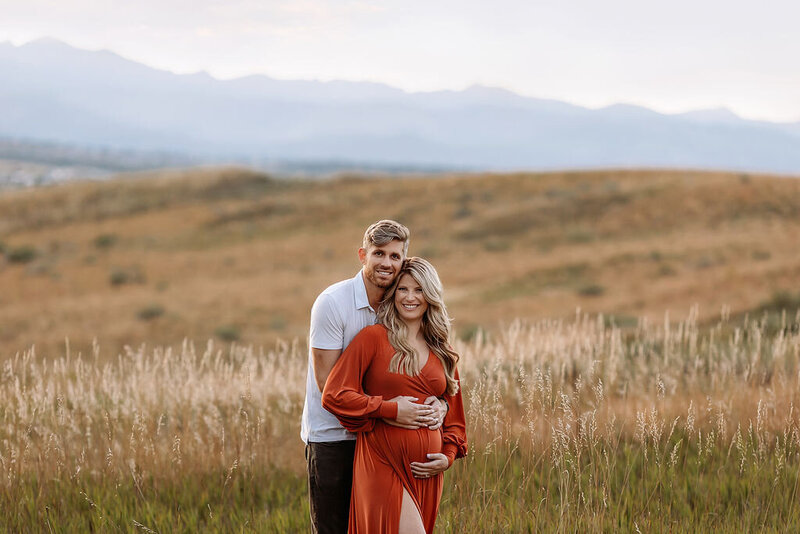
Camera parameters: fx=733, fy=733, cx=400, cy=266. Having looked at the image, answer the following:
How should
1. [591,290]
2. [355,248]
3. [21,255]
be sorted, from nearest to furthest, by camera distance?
[591,290]
[21,255]
[355,248]

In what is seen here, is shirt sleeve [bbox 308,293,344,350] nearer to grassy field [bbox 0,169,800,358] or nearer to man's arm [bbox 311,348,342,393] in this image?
man's arm [bbox 311,348,342,393]

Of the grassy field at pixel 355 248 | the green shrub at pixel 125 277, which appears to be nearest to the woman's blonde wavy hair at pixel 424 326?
the grassy field at pixel 355 248

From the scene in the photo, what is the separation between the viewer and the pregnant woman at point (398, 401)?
3379mm

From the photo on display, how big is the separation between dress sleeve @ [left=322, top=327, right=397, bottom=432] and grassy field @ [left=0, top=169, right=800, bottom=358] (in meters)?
14.6

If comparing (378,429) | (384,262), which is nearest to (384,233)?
(384,262)

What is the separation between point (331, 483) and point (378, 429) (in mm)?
480

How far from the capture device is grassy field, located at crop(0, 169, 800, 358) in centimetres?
2209

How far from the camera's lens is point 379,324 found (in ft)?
11.6

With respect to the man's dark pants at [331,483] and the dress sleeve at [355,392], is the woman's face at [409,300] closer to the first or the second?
the dress sleeve at [355,392]

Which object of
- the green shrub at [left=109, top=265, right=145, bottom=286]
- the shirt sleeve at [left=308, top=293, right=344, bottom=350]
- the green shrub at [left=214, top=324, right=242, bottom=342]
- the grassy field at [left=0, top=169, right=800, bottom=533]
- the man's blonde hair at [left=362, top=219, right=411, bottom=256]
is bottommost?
the green shrub at [left=214, top=324, right=242, bottom=342]

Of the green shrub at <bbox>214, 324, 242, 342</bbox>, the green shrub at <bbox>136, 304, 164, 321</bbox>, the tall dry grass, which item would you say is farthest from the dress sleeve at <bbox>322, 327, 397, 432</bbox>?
the green shrub at <bbox>136, 304, 164, 321</bbox>

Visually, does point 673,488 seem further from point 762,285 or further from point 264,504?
point 762,285

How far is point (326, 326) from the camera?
353 centimetres

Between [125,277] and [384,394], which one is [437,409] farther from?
[125,277]
